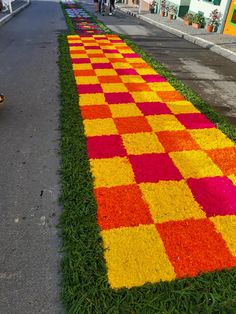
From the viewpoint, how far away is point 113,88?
7.84 m

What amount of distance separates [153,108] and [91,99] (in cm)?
155

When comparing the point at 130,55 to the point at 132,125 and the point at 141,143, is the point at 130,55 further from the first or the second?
the point at 141,143

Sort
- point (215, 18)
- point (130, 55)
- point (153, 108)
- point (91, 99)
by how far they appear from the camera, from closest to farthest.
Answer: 1. point (153, 108)
2. point (91, 99)
3. point (130, 55)
4. point (215, 18)

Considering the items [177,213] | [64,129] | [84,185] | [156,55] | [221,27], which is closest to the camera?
[177,213]

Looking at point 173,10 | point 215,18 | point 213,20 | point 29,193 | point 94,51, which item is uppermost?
point 215,18

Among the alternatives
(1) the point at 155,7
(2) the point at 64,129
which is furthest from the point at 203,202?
(1) the point at 155,7

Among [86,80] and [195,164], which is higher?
[195,164]

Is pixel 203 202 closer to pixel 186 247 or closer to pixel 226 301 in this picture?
pixel 186 247

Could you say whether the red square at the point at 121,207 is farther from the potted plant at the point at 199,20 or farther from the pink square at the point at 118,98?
→ the potted plant at the point at 199,20

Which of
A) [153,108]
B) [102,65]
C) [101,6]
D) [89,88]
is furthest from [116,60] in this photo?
[101,6]

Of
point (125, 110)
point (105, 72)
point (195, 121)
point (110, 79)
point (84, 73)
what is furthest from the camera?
point (105, 72)

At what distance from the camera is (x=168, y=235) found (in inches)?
136

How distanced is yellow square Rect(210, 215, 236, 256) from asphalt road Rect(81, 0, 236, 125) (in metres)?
3.23

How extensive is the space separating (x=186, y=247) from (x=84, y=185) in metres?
1.67
